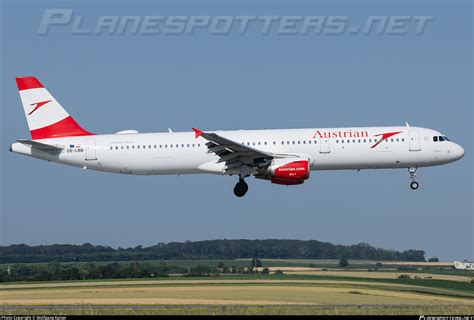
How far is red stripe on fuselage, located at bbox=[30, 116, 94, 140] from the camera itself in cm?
6531

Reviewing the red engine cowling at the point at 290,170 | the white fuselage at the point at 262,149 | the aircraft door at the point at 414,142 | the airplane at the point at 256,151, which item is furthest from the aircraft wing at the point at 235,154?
the aircraft door at the point at 414,142

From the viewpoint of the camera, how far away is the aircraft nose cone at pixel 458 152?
64062 mm

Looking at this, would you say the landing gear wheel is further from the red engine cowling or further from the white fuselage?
the red engine cowling

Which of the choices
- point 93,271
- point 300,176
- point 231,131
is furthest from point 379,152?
point 93,271

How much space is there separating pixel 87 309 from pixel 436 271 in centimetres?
2499

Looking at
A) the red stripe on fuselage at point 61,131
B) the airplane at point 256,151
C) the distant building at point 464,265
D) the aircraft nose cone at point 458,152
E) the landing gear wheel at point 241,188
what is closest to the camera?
the distant building at point 464,265

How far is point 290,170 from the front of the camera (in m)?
61.3

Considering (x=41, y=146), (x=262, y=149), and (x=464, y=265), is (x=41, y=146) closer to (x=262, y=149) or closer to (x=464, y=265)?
(x=262, y=149)

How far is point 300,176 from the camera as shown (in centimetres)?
6150

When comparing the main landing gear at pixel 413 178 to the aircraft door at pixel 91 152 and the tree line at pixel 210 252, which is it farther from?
the aircraft door at pixel 91 152

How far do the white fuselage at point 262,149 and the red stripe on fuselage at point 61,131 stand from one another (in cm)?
78

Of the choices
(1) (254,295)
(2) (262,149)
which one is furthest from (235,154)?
(1) (254,295)

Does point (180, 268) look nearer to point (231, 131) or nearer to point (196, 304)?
point (231, 131)

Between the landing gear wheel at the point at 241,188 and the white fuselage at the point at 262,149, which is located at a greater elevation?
the white fuselage at the point at 262,149
